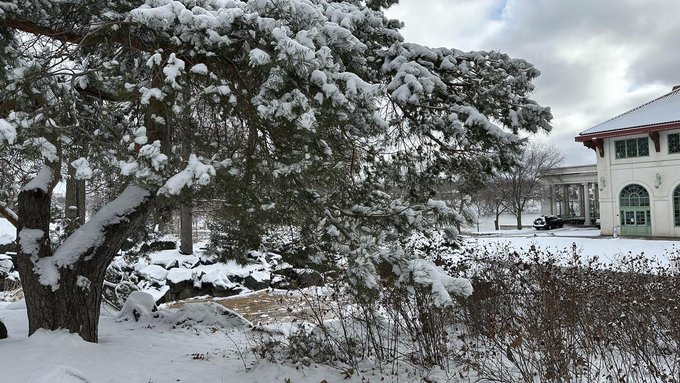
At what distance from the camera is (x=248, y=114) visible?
3559 millimetres

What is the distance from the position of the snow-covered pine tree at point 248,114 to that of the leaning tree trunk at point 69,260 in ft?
0.05

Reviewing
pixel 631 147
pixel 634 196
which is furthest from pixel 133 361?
pixel 631 147

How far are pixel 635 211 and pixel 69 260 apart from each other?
91.7 feet

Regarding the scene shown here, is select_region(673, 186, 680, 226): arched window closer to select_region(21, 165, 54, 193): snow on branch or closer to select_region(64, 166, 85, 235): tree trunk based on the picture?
select_region(64, 166, 85, 235): tree trunk

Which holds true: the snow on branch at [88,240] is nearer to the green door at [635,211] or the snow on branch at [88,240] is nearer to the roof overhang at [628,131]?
the roof overhang at [628,131]

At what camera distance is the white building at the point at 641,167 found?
948 inches

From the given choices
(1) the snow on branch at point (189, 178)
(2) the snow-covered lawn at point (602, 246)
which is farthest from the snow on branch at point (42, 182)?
(2) the snow-covered lawn at point (602, 246)

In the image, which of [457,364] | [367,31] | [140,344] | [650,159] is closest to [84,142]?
[140,344]

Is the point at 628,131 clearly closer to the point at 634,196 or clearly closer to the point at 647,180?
the point at 647,180

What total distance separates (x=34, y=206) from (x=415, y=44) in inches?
179

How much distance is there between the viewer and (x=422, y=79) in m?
4.23

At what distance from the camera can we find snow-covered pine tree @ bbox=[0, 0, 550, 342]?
3.04m

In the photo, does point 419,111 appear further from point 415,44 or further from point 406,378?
point 406,378

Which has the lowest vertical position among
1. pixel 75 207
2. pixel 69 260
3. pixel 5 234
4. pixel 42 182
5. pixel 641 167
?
pixel 5 234
